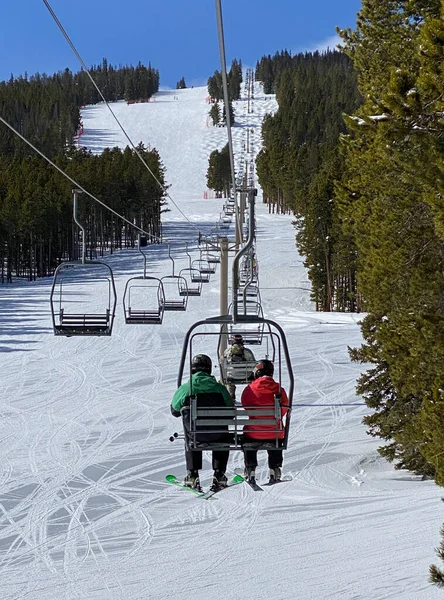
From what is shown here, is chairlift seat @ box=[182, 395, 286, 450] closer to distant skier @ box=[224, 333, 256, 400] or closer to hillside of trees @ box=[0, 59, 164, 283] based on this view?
distant skier @ box=[224, 333, 256, 400]

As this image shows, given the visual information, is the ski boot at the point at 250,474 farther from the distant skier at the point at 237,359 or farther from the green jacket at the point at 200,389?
the distant skier at the point at 237,359

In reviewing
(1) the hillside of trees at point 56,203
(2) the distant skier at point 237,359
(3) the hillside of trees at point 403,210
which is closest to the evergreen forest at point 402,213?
(3) the hillside of trees at point 403,210

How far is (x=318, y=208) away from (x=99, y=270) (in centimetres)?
2966

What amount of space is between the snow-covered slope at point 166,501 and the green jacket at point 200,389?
23.8ft

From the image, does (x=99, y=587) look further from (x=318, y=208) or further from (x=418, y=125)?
(x=318, y=208)

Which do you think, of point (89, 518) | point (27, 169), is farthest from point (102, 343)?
point (27, 169)

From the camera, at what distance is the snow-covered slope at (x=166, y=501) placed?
1541 cm

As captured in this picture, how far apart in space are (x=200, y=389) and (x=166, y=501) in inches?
455

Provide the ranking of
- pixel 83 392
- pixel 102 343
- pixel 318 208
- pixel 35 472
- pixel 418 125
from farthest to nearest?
pixel 318 208 < pixel 102 343 < pixel 83 392 < pixel 35 472 < pixel 418 125

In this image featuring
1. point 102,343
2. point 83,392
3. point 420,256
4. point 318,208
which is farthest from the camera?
point 318,208

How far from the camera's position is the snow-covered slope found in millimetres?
15406

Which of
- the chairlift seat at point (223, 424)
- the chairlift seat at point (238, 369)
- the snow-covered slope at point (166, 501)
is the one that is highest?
the chairlift seat at point (223, 424)

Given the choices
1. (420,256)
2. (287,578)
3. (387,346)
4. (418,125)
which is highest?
(418,125)

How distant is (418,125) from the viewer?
7406 mm
